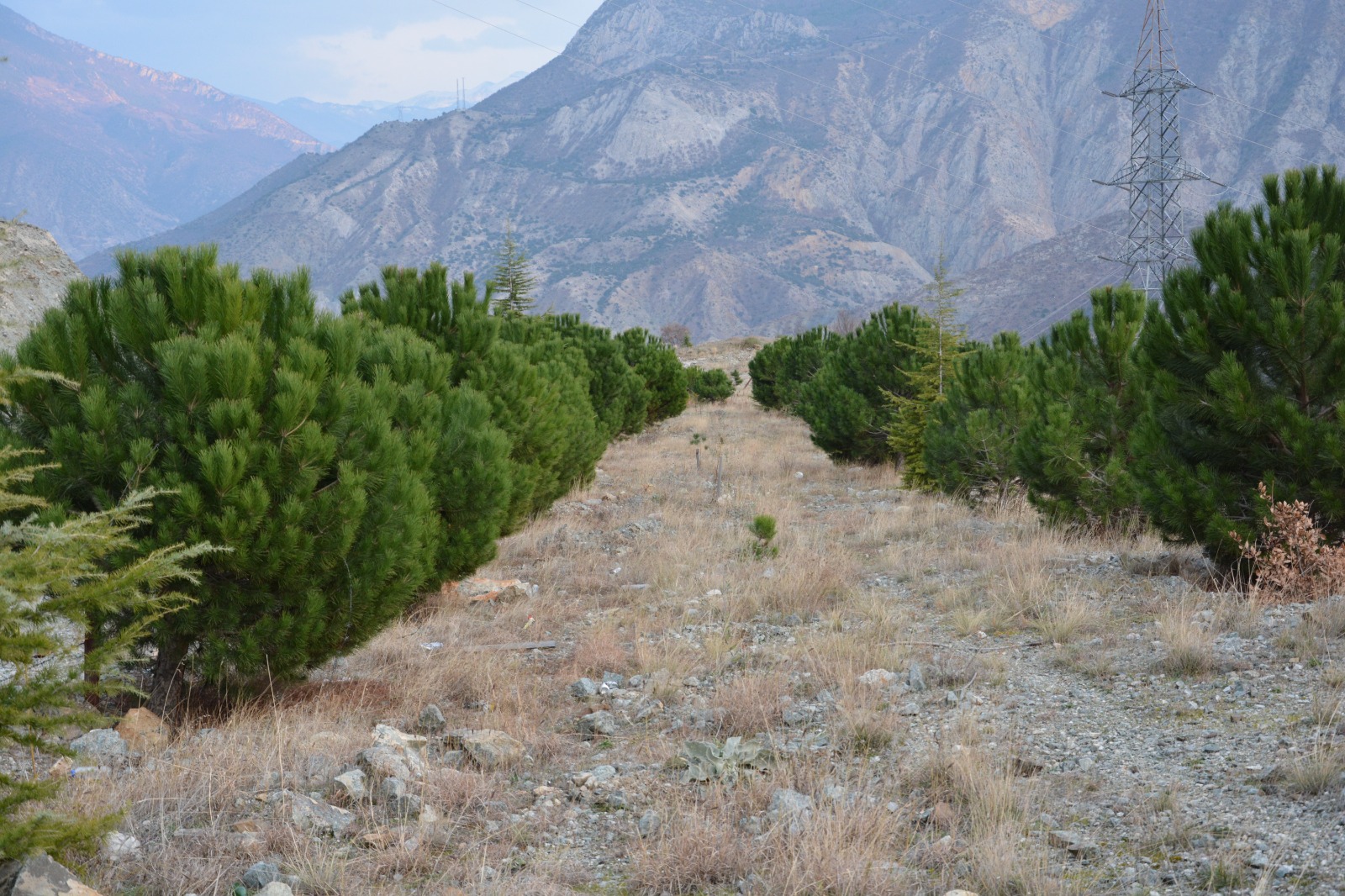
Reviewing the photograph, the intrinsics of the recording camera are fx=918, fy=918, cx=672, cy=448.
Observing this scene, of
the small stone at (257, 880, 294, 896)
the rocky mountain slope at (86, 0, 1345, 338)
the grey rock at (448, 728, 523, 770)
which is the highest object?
the rocky mountain slope at (86, 0, 1345, 338)

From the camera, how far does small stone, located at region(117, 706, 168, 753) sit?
394 cm

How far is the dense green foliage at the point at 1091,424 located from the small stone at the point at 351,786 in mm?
7116

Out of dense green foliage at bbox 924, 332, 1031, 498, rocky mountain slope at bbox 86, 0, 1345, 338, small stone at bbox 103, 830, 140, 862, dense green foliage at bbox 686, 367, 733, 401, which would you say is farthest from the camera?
rocky mountain slope at bbox 86, 0, 1345, 338

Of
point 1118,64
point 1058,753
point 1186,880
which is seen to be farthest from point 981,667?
point 1118,64

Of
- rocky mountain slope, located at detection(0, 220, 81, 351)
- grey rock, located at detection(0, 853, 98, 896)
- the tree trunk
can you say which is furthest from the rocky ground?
rocky mountain slope, located at detection(0, 220, 81, 351)

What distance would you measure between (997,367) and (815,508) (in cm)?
290

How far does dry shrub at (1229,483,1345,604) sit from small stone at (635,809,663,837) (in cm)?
→ 413

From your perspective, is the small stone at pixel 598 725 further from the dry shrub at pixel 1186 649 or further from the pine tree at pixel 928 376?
the pine tree at pixel 928 376

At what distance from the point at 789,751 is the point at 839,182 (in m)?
187

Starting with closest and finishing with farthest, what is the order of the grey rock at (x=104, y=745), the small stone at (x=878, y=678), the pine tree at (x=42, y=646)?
1. the pine tree at (x=42, y=646)
2. the grey rock at (x=104, y=745)
3. the small stone at (x=878, y=678)

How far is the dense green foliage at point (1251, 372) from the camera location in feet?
18.4

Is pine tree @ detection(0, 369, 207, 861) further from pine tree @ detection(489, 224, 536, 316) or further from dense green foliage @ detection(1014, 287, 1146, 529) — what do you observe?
pine tree @ detection(489, 224, 536, 316)

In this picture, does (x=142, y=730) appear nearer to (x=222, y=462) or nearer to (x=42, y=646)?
(x=222, y=462)

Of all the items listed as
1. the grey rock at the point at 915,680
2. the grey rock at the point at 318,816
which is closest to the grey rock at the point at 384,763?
the grey rock at the point at 318,816
